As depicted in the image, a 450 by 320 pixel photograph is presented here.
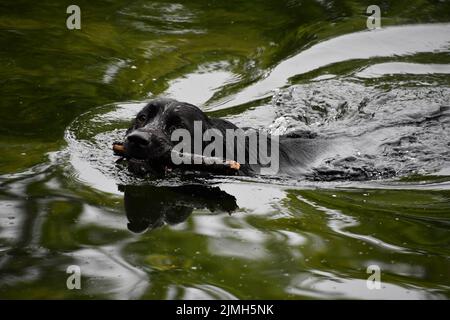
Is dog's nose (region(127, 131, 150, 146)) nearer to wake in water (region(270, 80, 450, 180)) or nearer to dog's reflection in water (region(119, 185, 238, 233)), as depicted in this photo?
dog's reflection in water (region(119, 185, 238, 233))

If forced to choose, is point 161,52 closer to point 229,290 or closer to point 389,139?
point 389,139

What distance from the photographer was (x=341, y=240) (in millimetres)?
5094

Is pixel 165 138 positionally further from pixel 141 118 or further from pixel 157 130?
pixel 141 118

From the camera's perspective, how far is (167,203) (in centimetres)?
576

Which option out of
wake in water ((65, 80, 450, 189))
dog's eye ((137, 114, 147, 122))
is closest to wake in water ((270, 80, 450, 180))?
wake in water ((65, 80, 450, 189))

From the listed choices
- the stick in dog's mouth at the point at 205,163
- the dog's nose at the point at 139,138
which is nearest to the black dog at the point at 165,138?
the dog's nose at the point at 139,138

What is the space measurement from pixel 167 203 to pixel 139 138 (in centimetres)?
61

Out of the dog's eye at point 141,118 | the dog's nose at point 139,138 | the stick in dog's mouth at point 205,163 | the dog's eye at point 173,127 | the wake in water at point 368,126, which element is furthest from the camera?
the wake in water at point 368,126

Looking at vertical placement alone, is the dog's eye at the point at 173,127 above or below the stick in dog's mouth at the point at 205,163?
above

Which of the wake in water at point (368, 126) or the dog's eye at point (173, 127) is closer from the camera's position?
the dog's eye at point (173, 127)

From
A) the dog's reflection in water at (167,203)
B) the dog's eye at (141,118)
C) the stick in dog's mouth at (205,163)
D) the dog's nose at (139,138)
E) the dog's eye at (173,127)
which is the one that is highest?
the dog's eye at (141,118)

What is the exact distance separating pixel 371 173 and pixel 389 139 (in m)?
0.95

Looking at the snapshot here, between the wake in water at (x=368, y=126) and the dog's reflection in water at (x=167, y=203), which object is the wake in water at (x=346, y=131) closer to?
the wake in water at (x=368, y=126)

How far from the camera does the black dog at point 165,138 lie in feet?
20.0
